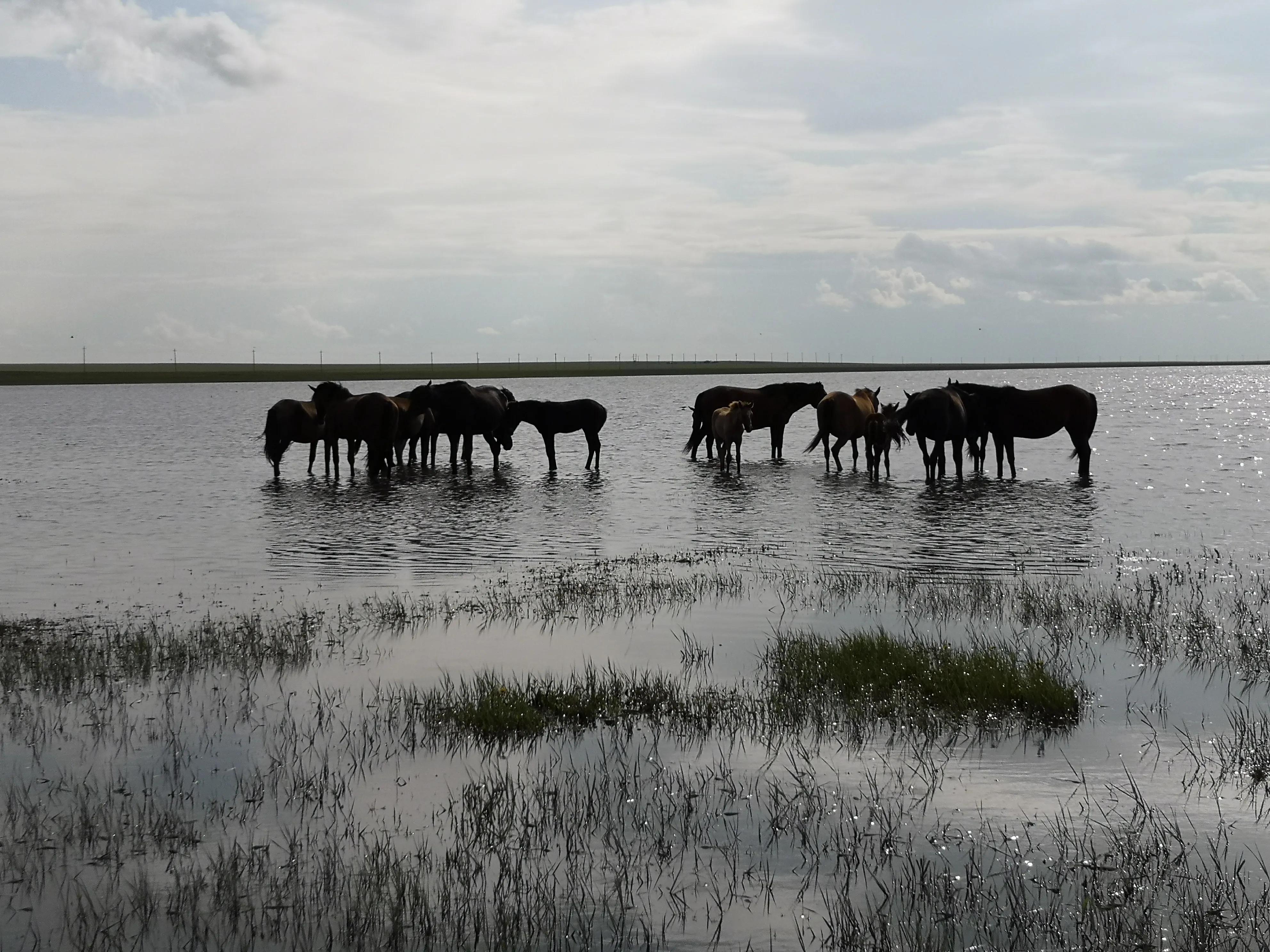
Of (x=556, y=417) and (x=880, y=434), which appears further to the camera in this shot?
(x=556, y=417)

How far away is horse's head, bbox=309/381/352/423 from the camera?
29.9 meters

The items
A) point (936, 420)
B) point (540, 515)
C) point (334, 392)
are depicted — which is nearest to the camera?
point (540, 515)

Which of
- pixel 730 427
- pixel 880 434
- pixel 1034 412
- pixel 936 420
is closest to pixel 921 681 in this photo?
pixel 936 420

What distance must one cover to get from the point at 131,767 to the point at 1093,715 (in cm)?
662

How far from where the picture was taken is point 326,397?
98.8 feet

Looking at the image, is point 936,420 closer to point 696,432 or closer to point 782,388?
point 782,388

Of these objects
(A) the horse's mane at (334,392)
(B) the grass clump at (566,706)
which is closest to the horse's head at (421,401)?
(A) the horse's mane at (334,392)

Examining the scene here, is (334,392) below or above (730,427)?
above

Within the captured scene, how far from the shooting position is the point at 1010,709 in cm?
873

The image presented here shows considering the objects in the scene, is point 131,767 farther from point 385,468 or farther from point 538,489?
point 385,468

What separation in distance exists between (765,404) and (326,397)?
12.1 m

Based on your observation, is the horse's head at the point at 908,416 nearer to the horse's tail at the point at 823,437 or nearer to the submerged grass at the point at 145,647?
the horse's tail at the point at 823,437

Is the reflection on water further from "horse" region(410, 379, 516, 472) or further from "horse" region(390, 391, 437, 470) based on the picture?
"horse" region(410, 379, 516, 472)

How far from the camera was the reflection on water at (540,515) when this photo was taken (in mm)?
16625
